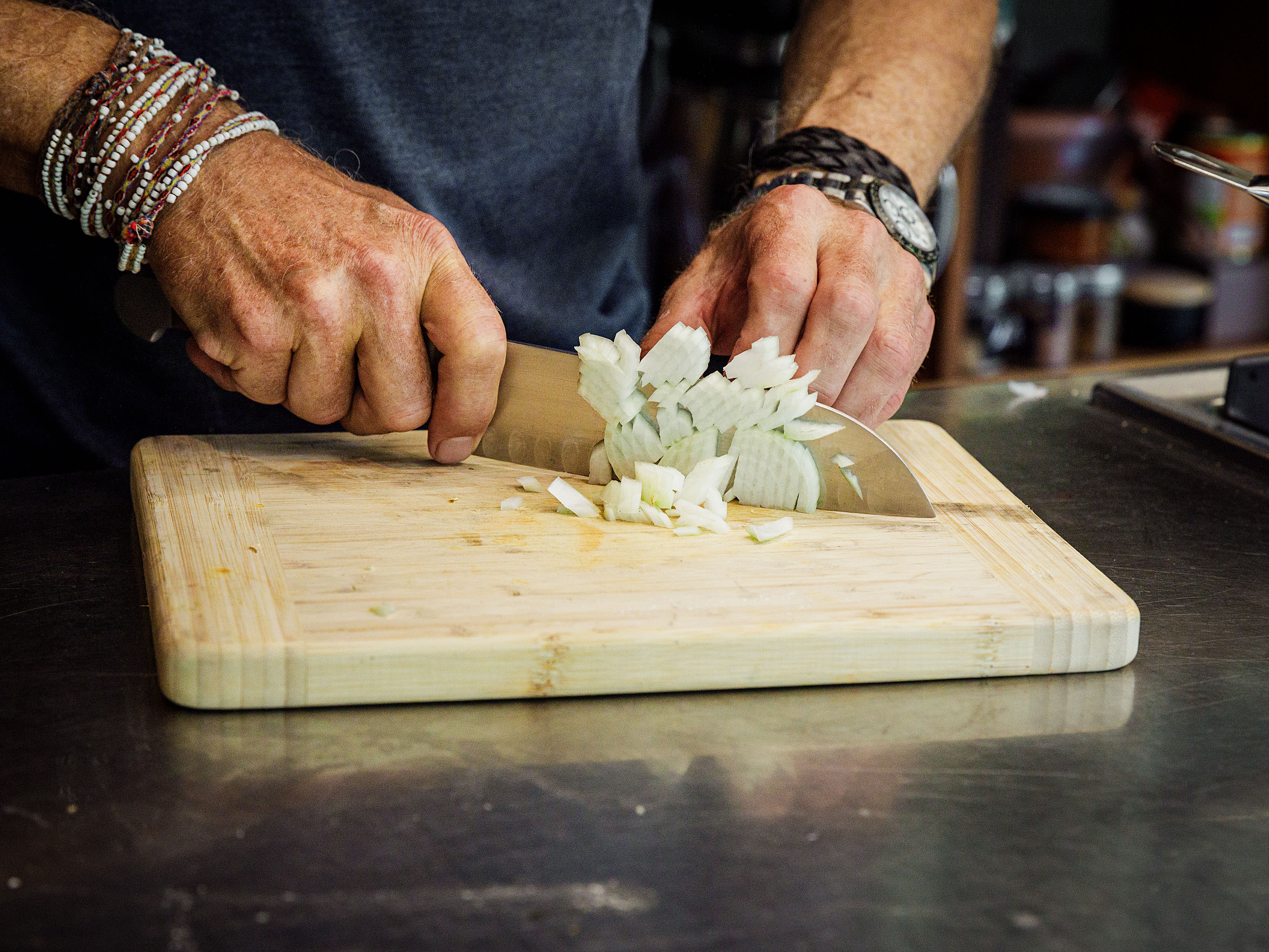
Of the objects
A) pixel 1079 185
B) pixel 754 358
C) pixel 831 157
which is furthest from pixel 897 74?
pixel 1079 185

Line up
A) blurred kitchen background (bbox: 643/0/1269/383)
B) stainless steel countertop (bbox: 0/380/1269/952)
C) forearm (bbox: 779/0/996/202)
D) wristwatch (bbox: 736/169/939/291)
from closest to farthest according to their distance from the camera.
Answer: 1. stainless steel countertop (bbox: 0/380/1269/952)
2. wristwatch (bbox: 736/169/939/291)
3. forearm (bbox: 779/0/996/202)
4. blurred kitchen background (bbox: 643/0/1269/383)

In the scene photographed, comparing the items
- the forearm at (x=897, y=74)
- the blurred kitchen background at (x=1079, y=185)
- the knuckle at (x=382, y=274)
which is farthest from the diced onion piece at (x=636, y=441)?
the blurred kitchen background at (x=1079, y=185)

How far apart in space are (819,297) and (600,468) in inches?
9.7

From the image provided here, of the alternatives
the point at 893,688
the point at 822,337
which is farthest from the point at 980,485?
the point at 893,688

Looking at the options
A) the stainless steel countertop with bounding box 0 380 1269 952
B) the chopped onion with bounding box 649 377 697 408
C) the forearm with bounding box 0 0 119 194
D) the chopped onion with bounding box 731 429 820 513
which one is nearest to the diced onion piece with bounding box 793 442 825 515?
the chopped onion with bounding box 731 429 820 513

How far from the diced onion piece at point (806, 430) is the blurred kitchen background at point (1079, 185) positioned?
1.61m

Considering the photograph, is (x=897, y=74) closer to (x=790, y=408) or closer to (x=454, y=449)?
(x=790, y=408)

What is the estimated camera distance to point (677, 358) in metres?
0.99

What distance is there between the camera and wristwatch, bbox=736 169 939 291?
1130mm

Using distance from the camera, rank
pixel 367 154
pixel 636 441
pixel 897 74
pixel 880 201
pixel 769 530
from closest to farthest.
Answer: pixel 769 530 → pixel 636 441 → pixel 880 201 → pixel 367 154 → pixel 897 74

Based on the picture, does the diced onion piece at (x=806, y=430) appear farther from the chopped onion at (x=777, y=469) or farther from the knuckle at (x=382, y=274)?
the knuckle at (x=382, y=274)

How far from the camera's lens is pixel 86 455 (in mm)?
1287

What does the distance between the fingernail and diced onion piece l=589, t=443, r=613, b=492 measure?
110 mm

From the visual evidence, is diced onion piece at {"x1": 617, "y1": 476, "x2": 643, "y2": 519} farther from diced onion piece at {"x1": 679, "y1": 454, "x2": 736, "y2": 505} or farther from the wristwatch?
the wristwatch
